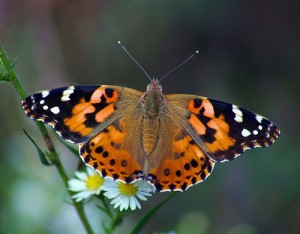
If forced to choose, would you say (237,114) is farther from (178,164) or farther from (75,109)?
(75,109)

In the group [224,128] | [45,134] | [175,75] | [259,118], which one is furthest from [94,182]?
[175,75]

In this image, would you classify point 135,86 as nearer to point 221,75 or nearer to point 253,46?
point 221,75

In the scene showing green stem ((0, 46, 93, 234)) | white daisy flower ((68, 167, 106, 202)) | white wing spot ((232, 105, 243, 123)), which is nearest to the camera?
green stem ((0, 46, 93, 234))

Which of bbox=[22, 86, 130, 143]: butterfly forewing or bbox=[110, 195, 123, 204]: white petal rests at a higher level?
bbox=[22, 86, 130, 143]: butterfly forewing

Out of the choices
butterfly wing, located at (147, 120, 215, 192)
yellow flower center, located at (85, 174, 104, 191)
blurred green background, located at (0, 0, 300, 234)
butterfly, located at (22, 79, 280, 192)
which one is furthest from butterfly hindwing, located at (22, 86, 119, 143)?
blurred green background, located at (0, 0, 300, 234)

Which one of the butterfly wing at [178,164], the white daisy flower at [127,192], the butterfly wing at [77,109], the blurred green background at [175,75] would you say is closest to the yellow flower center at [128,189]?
the white daisy flower at [127,192]

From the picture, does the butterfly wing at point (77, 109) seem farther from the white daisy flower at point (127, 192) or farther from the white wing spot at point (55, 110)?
the white daisy flower at point (127, 192)

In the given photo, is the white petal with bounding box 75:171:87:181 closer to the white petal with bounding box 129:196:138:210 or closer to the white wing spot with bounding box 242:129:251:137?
the white petal with bounding box 129:196:138:210

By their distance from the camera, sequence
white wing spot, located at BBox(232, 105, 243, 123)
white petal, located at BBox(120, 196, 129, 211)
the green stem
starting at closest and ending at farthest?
the green stem → white petal, located at BBox(120, 196, 129, 211) → white wing spot, located at BBox(232, 105, 243, 123)
